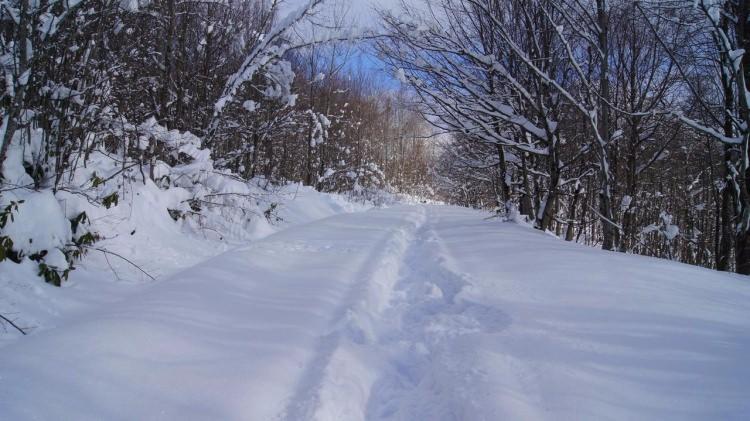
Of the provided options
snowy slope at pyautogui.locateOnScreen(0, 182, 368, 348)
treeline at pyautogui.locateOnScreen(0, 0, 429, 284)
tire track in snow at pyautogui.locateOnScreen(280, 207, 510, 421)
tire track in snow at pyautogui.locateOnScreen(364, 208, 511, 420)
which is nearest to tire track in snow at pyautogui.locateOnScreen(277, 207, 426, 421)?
tire track in snow at pyautogui.locateOnScreen(280, 207, 510, 421)

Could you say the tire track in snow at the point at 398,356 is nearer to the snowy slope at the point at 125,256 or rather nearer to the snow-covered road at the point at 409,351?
the snow-covered road at the point at 409,351

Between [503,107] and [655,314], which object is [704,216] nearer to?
[503,107]

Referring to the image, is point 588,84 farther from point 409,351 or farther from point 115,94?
point 115,94

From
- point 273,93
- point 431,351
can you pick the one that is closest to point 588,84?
point 431,351

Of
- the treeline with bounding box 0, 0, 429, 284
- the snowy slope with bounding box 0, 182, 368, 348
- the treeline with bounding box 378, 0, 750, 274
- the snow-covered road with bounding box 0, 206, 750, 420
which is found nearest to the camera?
the snow-covered road with bounding box 0, 206, 750, 420

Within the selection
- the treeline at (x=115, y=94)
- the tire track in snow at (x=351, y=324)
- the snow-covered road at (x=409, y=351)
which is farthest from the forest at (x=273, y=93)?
the tire track in snow at (x=351, y=324)

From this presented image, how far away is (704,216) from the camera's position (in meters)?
14.6

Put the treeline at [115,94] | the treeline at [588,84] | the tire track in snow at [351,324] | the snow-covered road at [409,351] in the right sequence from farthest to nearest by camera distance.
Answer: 1. the treeline at [588,84]
2. the treeline at [115,94]
3. the tire track in snow at [351,324]
4. the snow-covered road at [409,351]

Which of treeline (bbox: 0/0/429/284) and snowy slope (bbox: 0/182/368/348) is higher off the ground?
treeline (bbox: 0/0/429/284)

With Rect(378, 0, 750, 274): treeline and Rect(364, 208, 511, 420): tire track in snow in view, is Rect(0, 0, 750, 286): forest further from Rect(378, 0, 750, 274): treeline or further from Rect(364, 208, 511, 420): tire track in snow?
Rect(364, 208, 511, 420): tire track in snow

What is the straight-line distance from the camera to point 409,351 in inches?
89.0

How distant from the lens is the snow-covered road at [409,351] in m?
1.52

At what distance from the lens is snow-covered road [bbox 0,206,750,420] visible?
152 centimetres

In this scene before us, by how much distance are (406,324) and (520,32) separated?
6.63 metres
